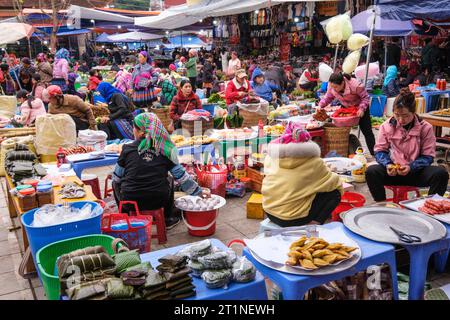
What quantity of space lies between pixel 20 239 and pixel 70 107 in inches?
114

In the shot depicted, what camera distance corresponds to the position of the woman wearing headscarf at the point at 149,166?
14.0 ft

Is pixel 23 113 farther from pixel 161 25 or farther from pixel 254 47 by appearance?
pixel 254 47

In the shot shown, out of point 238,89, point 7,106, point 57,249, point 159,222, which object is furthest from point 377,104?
point 57,249

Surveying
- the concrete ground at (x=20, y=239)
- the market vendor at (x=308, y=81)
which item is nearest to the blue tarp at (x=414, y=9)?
the concrete ground at (x=20, y=239)

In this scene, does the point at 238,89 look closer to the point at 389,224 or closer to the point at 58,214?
the point at 58,214

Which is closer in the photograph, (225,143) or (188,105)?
(225,143)

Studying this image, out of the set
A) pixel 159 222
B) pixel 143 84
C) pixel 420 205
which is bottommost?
pixel 159 222

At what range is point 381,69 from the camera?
16312mm

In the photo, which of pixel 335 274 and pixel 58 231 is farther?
pixel 58 231

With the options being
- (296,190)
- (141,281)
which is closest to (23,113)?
(296,190)

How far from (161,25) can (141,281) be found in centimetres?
1535

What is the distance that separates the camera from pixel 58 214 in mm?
3373

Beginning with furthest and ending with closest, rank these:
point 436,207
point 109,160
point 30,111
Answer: point 30,111, point 109,160, point 436,207

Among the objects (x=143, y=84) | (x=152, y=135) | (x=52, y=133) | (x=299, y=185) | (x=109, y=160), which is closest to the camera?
(x=299, y=185)
